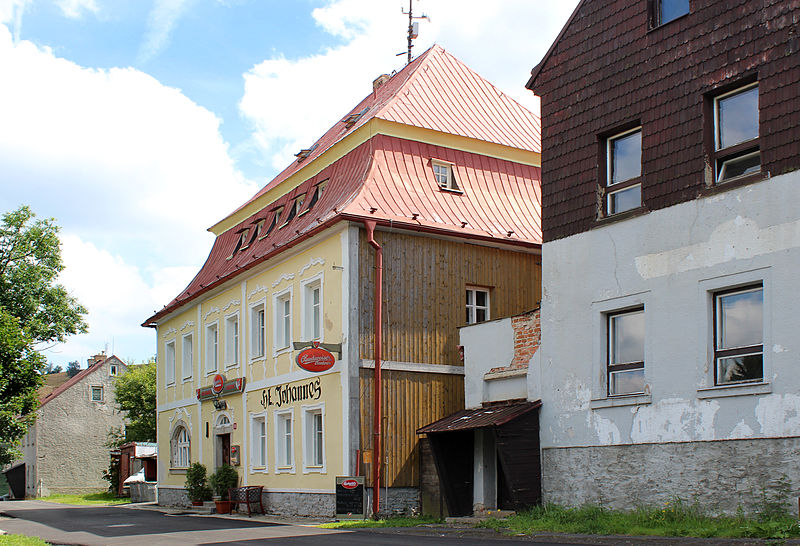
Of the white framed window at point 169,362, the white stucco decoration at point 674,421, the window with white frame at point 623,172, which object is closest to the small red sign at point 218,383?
the white framed window at point 169,362

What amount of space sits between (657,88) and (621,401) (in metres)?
5.03

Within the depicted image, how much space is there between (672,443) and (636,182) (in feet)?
13.9

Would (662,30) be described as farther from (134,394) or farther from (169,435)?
(134,394)

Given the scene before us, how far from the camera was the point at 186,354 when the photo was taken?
3328cm

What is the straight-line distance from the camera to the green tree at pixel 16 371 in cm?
2977

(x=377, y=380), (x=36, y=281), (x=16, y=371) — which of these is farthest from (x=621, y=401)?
(x=36, y=281)

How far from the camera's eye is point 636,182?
15602 millimetres

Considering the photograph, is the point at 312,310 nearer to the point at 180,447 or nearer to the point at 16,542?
the point at 16,542

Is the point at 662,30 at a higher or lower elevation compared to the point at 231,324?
higher

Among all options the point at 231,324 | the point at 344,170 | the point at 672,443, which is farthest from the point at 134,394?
the point at 672,443

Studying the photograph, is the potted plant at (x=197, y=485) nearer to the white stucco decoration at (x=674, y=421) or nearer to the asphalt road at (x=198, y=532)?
the asphalt road at (x=198, y=532)

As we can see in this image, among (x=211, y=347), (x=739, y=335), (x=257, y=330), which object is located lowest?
(x=211, y=347)

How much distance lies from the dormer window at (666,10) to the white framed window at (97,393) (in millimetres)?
48373

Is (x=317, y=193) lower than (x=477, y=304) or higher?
higher
